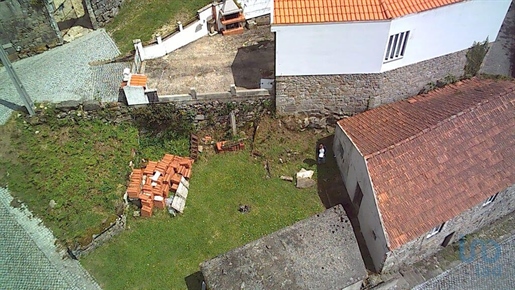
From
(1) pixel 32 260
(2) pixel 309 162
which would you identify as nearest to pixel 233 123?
(2) pixel 309 162

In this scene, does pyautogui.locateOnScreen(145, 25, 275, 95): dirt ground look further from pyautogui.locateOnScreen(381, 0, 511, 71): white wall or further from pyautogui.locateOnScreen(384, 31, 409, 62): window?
pyautogui.locateOnScreen(381, 0, 511, 71): white wall

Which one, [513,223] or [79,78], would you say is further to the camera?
[79,78]

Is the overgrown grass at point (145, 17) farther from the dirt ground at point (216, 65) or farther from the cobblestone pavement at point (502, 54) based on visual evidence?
the cobblestone pavement at point (502, 54)

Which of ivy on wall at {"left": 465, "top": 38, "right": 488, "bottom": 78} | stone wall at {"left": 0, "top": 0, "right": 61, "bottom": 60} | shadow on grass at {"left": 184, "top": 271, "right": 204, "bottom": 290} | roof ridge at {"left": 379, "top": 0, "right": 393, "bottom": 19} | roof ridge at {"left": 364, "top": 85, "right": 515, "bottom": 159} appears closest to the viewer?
roof ridge at {"left": 364, "top": 85, "right": 515, "bottom": 159}

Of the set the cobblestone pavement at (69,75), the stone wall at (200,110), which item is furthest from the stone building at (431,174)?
the cobblestone pavement at (69,75)

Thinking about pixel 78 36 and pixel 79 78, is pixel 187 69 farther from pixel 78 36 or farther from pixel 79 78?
pixel 78 36

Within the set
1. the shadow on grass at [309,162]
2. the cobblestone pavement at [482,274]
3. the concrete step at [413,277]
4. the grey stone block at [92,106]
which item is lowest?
the concrete step at [413,277]

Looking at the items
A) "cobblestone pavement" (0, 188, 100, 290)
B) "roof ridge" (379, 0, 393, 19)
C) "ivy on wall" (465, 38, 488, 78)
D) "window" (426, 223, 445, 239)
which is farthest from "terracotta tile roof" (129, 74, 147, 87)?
"ivy on wall" (465, 38, 488, 78)

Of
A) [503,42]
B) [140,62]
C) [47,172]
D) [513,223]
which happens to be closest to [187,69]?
[140,62]
